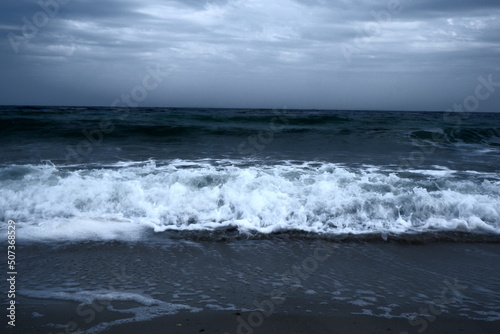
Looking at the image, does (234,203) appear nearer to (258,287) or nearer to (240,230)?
(240,230)

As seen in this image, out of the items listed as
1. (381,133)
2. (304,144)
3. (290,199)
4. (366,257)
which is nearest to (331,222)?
(290,199)

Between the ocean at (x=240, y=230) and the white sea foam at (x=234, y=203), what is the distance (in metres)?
0.03

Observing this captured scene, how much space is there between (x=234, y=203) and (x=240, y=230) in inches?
35.9

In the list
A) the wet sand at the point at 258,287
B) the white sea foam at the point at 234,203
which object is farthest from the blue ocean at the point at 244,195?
the wet sand at the point at 258,287

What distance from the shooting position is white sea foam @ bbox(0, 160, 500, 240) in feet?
19.9

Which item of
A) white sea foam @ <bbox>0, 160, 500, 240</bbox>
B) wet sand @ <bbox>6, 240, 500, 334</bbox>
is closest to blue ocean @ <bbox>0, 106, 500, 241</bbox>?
white sea foam @ <bbox>0, 160, 500, 240</bbox>

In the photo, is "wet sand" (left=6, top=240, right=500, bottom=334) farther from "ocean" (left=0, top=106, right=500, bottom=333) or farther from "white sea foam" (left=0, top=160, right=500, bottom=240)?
"white sea foam" (left=0, top=160, right=500, bottom=240)

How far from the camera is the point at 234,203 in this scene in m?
6.79

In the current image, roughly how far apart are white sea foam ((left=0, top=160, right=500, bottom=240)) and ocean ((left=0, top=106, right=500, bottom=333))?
0.09ft

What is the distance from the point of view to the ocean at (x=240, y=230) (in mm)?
3826

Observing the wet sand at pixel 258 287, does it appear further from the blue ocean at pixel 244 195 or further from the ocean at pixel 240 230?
the blue ocean at pixel 244 195

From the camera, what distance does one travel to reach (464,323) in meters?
3.40

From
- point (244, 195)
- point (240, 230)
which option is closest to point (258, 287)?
point (240, 230)

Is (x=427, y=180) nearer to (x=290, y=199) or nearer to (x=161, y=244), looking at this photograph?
(x=290, y=199)
